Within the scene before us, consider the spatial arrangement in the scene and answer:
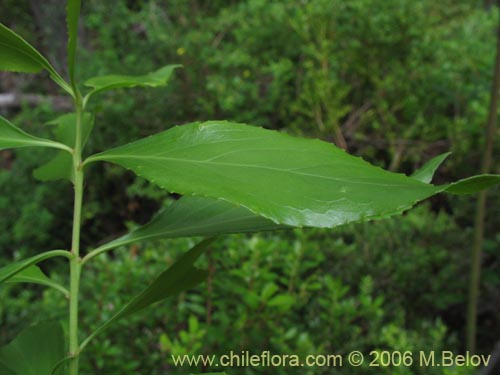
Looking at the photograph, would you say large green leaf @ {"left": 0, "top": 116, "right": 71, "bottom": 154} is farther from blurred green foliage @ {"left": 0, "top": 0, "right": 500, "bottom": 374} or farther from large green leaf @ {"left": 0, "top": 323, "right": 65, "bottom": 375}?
blurred green foliage @ {"left": 0, "top": 0, "right": 500, "bottom": 374}

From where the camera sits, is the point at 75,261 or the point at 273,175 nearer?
the point at 273,175

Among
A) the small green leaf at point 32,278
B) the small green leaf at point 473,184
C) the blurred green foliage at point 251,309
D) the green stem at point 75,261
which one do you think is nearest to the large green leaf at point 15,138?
the green stem at point 75,261

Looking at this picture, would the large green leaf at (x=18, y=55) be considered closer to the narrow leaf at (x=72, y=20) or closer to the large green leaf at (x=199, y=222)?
the narrow leaf at (x=72, y=20)

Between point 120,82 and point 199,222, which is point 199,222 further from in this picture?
point 120,82

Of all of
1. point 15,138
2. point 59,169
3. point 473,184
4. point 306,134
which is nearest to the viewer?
point 473,184

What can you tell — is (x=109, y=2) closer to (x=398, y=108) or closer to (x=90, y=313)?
(x=398, y=108)

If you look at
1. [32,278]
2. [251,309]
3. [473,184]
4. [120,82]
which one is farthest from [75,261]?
[251,309]
